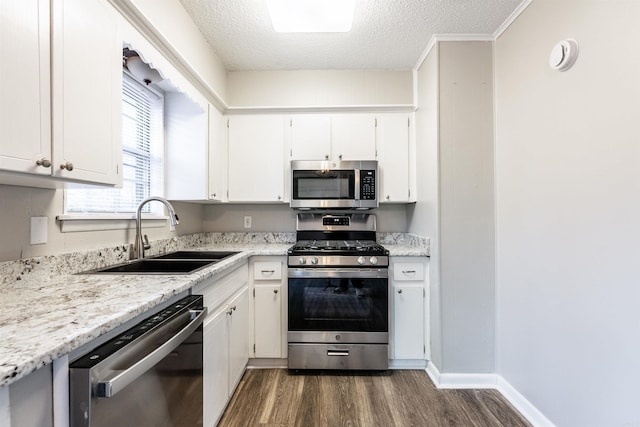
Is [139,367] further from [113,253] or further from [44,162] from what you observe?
[113,253]

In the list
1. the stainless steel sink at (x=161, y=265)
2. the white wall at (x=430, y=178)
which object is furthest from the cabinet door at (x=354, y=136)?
the stainless steel sink at (x=161, y=265)

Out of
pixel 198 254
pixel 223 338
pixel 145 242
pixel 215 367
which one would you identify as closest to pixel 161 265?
pixel 145 242

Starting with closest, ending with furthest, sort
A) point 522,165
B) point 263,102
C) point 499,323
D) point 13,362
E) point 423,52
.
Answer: point 13,362, point 522,165, point 499,323, point 423,52, point 263,102

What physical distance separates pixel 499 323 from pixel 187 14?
9.79ft

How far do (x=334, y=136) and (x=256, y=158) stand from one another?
2.44 ft

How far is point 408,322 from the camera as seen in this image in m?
2.21

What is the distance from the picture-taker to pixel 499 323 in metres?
1.98

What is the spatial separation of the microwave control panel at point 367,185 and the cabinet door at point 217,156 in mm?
1233

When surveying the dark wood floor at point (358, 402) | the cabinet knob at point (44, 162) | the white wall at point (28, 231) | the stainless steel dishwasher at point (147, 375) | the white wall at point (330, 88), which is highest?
the white wall at point (330, 88)

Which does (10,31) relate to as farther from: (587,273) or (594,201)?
(587,273)

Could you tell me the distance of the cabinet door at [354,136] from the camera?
2557 mm

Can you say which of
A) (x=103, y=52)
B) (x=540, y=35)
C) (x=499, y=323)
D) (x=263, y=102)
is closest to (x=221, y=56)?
(x=263, y=102)

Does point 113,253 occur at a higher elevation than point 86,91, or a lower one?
lower

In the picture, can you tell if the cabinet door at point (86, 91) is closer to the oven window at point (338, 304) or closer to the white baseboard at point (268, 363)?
the oven window at point (338, 304)
